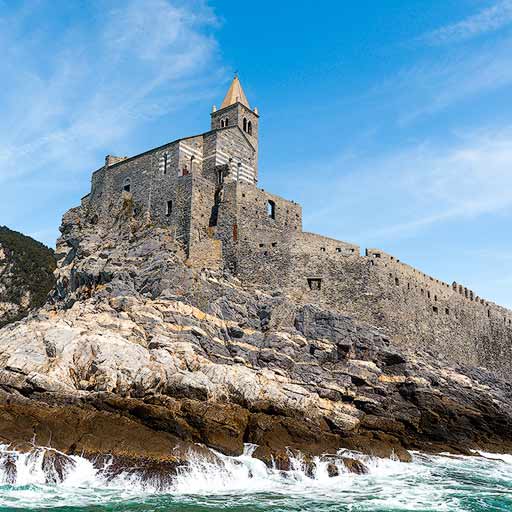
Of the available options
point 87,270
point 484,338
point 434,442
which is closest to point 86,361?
point 87,270

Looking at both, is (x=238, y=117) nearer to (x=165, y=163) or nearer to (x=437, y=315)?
(x=165, y=163)

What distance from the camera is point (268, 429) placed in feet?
79.3

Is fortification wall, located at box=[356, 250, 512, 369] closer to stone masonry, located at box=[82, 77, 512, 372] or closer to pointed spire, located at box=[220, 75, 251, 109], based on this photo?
stone masonry, located at box=[82, 77, 512, 372]

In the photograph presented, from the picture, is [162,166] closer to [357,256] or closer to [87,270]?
[87,270]

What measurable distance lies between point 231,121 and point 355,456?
26.7 m

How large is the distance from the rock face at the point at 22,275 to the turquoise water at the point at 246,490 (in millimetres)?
52076

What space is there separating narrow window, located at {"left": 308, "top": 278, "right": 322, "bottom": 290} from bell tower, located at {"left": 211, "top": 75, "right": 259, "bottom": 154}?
11.5m

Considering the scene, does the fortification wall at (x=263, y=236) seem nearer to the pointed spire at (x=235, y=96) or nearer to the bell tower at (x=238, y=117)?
the bell tower at (x=238, y=117)

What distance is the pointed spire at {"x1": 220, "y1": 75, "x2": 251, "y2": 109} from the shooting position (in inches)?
1778

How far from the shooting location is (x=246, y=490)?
20.2 metres

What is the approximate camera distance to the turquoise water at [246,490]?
59.1ft

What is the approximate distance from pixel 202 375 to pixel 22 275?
191ft

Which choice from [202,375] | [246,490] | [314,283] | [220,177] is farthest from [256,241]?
[246,490]

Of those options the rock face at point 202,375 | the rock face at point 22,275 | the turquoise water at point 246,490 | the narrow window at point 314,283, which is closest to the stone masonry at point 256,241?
the narrow window at point 314,283
